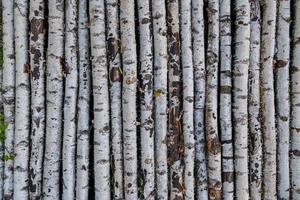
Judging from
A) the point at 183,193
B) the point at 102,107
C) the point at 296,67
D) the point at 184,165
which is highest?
the point at 296,67

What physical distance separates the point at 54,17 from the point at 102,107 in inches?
23.1

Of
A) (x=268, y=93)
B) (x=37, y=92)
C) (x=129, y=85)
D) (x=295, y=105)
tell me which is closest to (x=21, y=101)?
(x=37, y=92)

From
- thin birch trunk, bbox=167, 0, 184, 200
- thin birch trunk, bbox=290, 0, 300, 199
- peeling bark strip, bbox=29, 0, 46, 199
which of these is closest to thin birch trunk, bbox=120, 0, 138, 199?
thin birch trunk, bbox=167, 0, 184, 200

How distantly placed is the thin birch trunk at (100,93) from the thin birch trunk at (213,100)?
A: 0.60 metres

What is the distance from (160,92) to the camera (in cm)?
243

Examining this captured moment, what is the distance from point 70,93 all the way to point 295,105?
1.35 meters

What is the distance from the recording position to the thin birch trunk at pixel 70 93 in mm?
2414

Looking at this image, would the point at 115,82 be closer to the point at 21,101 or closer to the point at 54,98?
the point at 54,98

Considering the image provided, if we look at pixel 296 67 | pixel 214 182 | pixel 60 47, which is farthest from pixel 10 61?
pixel 296 67

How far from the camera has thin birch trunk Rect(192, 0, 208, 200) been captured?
8.07 ft

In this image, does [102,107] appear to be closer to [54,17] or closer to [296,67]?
[54,17]

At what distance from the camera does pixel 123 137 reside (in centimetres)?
243

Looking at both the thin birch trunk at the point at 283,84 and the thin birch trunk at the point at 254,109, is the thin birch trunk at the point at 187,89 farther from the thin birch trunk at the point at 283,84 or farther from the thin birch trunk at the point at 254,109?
the thin birch trunk at the point at 283,84

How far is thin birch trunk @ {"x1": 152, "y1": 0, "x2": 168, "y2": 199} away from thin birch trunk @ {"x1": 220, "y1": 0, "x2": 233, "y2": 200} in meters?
0.35
